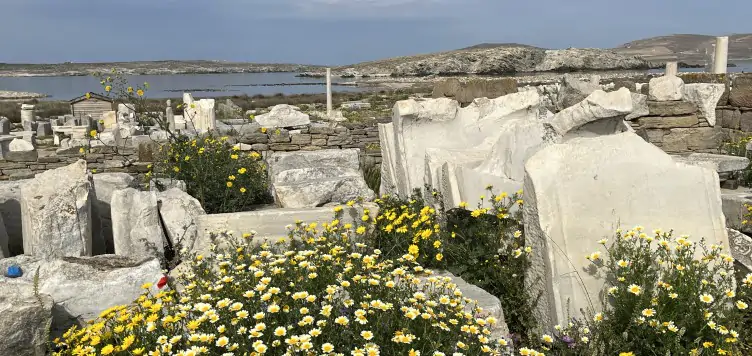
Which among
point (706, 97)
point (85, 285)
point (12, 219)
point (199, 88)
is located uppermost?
point (199, 88)

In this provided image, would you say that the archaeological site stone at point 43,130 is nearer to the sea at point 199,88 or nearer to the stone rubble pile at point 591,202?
the sea at point 199,88

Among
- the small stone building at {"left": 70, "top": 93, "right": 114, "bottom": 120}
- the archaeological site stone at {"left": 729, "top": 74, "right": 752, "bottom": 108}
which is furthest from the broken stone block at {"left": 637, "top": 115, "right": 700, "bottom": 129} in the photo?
the small stone building at {"left": 70, "top": 93, "right": 114, "bottom": 120}

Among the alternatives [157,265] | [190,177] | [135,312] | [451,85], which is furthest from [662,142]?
[135,312]

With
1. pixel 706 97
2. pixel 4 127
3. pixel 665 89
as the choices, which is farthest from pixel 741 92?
pixel 4 127

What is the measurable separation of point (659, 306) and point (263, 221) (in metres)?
2.78

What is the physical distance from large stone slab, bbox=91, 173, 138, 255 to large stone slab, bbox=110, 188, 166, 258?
310 millimetres

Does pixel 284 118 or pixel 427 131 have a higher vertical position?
pixel 427 131

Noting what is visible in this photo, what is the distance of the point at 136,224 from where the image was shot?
477 cm

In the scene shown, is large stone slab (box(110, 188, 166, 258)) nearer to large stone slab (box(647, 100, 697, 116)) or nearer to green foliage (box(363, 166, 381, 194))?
green foliage (box(363, 166, 381, 194))

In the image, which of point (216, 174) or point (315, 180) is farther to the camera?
point (216, 174)

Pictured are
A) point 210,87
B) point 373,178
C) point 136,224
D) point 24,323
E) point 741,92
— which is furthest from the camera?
point 210,87

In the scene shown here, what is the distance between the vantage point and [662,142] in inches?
343

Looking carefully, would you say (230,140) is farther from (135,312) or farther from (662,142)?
(662,142)

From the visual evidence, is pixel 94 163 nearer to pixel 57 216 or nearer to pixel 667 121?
pixel 57 216
